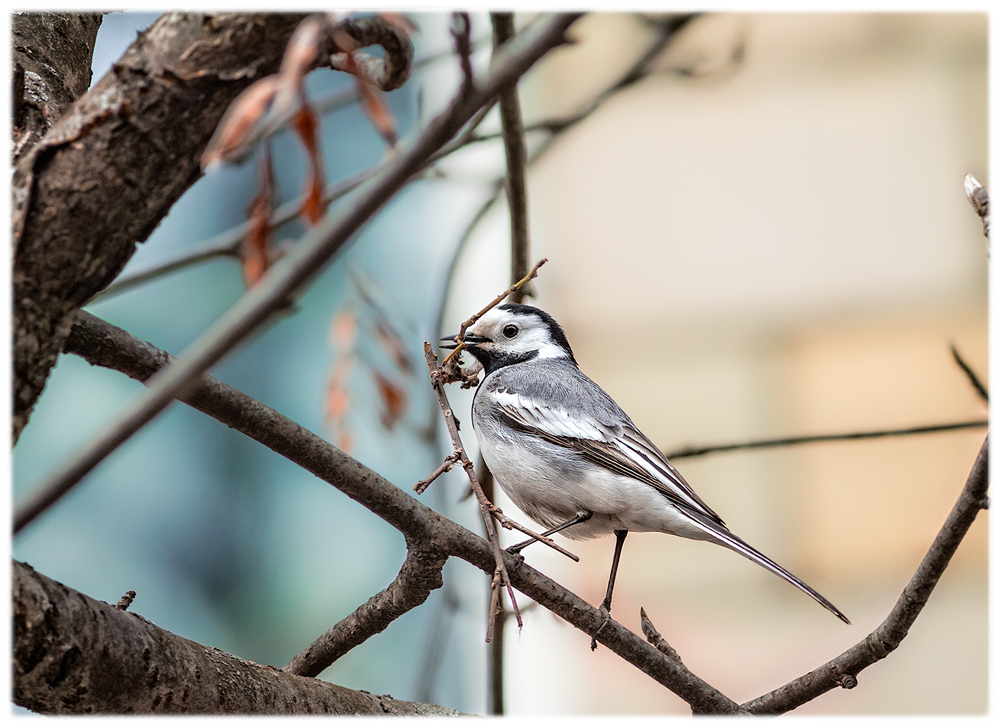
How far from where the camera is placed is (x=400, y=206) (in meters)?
1.40

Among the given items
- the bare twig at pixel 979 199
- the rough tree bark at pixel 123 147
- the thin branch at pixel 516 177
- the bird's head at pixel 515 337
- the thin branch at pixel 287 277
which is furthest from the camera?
the bird's head at pixel 515 337

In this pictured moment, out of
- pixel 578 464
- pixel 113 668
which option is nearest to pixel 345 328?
pixel 578 464

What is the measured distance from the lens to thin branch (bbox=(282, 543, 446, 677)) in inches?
29.8

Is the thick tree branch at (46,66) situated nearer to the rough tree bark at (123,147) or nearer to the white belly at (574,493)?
the rough tree bark at (123,147)

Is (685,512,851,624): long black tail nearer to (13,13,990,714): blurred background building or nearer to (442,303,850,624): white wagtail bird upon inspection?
(442,303,850,624): white wagtail bird

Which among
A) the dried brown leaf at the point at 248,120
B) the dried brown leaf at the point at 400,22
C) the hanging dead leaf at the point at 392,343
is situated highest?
the dried brown leaf at the point at 400,22

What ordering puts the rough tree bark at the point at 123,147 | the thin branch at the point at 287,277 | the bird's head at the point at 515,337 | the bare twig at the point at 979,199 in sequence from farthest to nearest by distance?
the bird's head at the point at 515,337
the bare twig at the point at 979,199
the rough tree bark at the point at 123,147
the thin branch at the point at 287,277

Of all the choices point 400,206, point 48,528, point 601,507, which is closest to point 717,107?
point 400,206

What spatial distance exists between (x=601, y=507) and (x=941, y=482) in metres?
0.46

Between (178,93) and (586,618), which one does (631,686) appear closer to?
(586,618)

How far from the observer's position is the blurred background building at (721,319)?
38.0 inches

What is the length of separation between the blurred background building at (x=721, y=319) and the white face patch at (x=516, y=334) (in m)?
0.06

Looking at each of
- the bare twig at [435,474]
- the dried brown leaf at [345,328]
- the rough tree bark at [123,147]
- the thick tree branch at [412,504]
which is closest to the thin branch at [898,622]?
the thick tree branch at [412,504]

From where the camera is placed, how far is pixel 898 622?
775 mm
